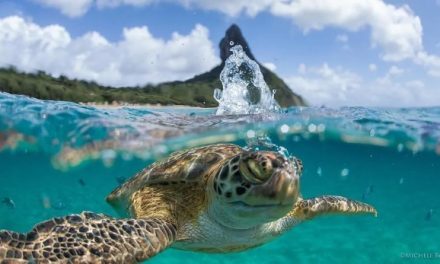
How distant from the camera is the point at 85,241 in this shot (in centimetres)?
371

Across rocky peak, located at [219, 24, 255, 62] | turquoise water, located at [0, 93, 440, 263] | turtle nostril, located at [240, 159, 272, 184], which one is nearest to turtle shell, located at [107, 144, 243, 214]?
turtle nostril, located at [240, 159, 272, 184]

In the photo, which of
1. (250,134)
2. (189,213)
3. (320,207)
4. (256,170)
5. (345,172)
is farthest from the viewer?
(345,172)

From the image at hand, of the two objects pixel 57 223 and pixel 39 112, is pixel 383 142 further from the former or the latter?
pixel 57 223

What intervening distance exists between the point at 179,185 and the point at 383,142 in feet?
47.5

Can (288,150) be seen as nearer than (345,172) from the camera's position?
Yes

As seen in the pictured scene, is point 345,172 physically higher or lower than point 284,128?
lower

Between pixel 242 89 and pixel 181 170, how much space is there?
8.65 m

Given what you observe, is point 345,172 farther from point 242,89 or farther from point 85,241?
point 85,241

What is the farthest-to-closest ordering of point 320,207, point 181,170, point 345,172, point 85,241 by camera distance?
point 345,172, point 320,207, point 181,170, point 85,241

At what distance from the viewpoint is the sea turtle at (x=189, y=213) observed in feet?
11.9

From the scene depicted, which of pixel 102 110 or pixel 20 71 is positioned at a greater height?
pixel 20 71

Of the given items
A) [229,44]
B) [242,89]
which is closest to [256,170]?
[242,89]

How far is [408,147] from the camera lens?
1895 cm

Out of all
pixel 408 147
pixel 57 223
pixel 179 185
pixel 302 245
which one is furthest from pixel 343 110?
pixel 57 223
